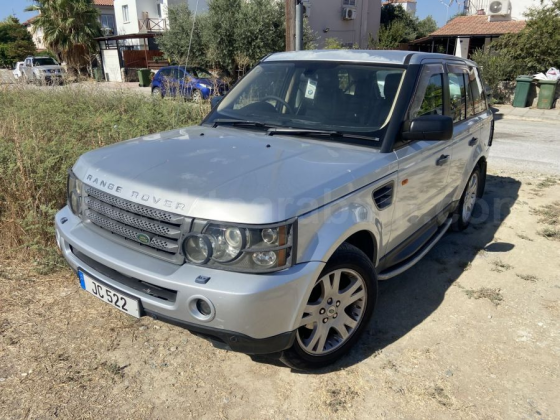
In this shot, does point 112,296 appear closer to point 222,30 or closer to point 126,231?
point 126,231

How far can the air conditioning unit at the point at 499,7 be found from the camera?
88.0 feet

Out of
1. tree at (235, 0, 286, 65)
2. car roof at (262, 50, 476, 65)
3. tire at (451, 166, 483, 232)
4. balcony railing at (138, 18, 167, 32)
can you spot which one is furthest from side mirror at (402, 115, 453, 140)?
balcony railing at (138, 18, 167, 32)

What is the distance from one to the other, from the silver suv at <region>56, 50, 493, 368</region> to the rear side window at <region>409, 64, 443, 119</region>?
0.02 m

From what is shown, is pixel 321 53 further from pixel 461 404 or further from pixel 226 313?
pixel 461 404

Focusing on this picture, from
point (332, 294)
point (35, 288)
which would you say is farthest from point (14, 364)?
point (332, 294)

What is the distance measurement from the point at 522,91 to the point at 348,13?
15214mm

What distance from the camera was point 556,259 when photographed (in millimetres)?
4348

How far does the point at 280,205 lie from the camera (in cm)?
212

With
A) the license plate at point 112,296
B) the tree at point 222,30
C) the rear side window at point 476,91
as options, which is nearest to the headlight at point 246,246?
the license plate at point 112,296

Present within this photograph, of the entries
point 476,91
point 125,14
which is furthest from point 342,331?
point 125,14

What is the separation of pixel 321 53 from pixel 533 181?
513 cm

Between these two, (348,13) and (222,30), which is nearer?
(222,30)

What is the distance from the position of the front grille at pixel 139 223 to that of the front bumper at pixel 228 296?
0.08 metres

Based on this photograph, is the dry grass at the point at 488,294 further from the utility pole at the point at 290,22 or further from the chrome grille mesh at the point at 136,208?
the utility pole at the point at 290,22
